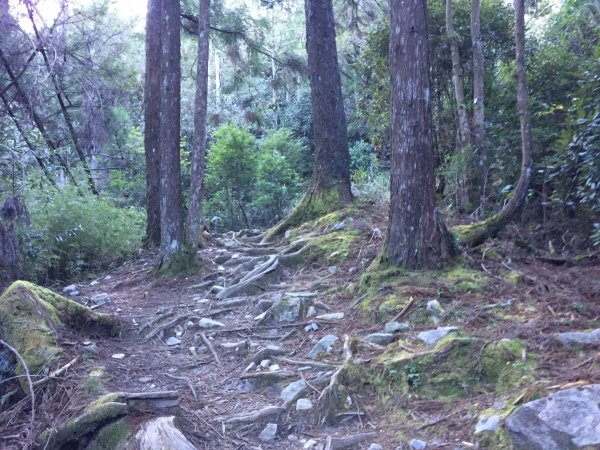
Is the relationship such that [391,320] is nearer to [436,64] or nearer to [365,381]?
[365,381]

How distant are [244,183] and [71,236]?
7956 mm

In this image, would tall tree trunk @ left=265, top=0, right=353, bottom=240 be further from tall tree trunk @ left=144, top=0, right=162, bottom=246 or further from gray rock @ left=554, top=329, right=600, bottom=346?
gray rock @ left=554, top=329, right=600, bottom=346

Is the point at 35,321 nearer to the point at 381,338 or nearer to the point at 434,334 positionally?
the point at 381,338

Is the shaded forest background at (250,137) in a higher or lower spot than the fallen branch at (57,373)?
higher

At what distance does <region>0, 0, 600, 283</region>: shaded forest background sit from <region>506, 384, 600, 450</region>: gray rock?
3.54 metres

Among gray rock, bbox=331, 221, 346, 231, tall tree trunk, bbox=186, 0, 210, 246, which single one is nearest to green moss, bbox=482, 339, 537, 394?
gray rock, bbox=331, 221, 346, 231

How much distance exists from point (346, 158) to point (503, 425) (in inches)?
322

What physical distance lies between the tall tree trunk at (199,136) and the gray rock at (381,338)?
512cm

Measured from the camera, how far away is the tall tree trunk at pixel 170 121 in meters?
9.79

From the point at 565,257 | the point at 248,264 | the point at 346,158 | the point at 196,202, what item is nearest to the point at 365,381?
the point at 565,257

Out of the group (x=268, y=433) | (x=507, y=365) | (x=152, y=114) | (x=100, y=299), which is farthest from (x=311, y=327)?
(x=152, y=114)

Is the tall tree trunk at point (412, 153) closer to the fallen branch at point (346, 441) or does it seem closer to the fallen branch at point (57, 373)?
Answer: the fallen branch at point (346, 441)

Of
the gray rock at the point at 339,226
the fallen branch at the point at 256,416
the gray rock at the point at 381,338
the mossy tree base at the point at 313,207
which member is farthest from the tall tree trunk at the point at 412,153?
the mossy tree base at the point at 313,207

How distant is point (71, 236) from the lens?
37.5ft
